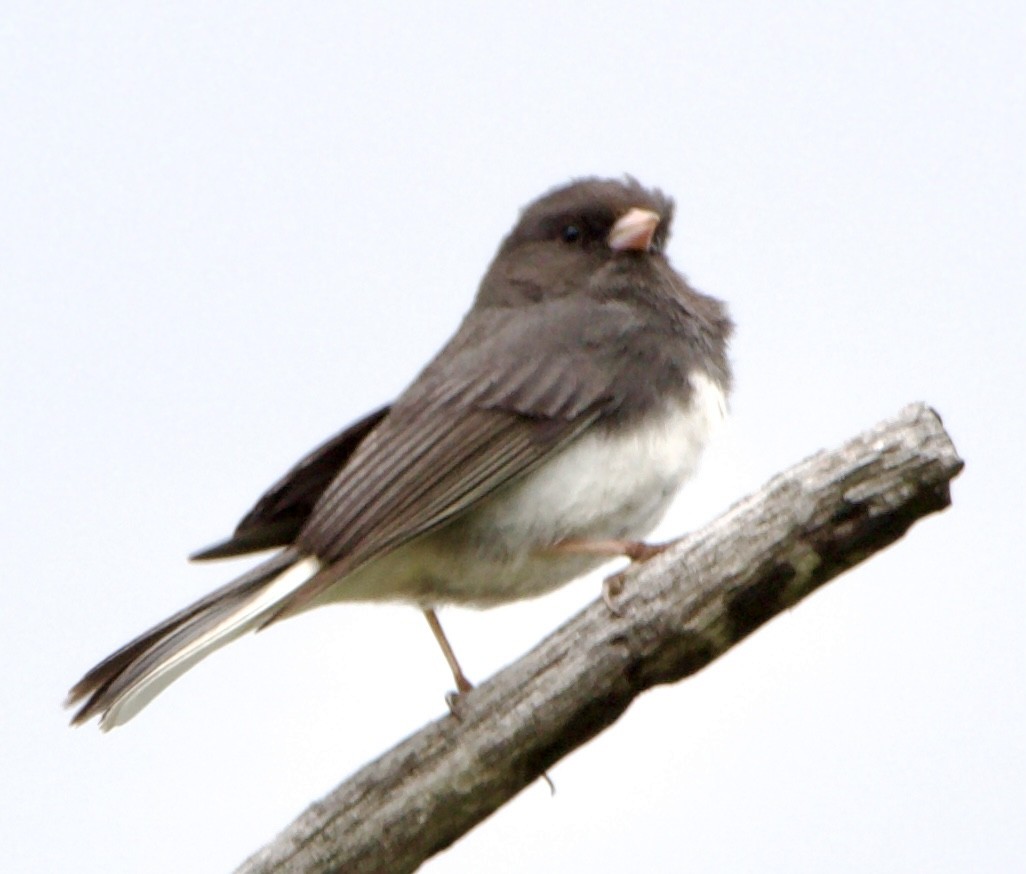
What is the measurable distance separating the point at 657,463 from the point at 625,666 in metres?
0.77

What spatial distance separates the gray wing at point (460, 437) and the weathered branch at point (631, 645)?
45 centimetres

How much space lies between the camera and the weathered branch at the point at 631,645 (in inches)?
104

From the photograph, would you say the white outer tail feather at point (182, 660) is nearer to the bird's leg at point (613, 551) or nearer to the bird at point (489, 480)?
the bird at point (489, 480)

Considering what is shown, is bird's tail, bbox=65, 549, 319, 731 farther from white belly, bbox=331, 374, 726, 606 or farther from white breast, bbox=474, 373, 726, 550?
white breast, bbox=474, 373, 726, 550

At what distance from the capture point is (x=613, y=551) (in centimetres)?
338

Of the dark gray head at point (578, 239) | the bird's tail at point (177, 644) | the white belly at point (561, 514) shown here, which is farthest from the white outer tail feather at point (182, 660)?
the dark gray head at point (578, 239)

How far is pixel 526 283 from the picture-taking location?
4168 millimetres

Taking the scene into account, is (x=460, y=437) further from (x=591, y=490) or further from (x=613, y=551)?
(x=613, y=551)

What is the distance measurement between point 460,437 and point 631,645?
88 cm

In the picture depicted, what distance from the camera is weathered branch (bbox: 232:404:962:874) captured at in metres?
2.65

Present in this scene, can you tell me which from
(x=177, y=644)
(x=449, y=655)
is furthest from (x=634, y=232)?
(x=177, y=644)

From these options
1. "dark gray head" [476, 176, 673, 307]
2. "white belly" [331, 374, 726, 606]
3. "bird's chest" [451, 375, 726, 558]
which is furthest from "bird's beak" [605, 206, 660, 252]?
"bird's chest" [451, 375, 726, 558]

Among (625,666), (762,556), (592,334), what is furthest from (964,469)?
(592,334)

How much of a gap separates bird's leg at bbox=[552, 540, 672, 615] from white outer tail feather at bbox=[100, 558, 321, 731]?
680 mm
